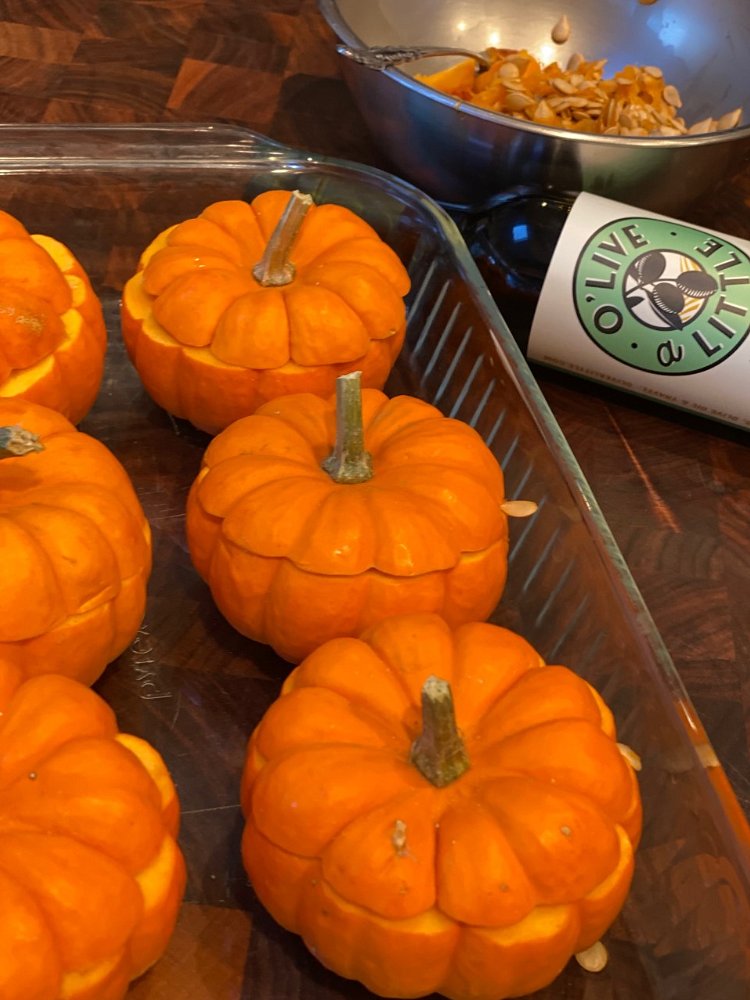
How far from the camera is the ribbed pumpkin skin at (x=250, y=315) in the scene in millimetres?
1178

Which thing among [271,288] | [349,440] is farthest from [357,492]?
[271,288]

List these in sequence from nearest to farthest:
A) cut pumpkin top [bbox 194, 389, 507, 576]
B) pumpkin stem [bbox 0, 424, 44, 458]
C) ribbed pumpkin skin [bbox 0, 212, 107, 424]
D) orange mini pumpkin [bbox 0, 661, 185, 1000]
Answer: orange mini pumpkin [bbox 0, 661, 185, 1000], pumpkin stem [bbox 0, 424, 44, 458], cut pumpkin top [bbox 194, 389, 507, 576], ribbed pumpkin skin [bbox 0, 212, 107, 424]

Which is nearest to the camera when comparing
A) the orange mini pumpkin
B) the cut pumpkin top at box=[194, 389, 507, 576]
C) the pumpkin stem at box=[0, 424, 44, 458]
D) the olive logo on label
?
the orange mini pumpkin

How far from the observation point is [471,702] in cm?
93

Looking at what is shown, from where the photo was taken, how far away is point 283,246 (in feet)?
3.95

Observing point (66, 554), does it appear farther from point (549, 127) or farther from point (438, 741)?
point (549, 127)

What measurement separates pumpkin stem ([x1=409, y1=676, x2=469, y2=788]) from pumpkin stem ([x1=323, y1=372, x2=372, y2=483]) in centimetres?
30

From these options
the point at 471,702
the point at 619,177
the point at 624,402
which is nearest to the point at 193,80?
the point at 619,177

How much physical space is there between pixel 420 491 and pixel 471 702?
8.8 inches

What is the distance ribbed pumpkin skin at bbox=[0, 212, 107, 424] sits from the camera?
110 centimetres

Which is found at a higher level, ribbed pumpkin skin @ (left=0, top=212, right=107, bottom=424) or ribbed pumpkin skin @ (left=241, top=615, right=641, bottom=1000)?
ribbed pumpkin skin @ (left=0, top=212, right=107, bottom=424)

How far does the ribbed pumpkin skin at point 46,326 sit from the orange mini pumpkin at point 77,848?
14.7 inches

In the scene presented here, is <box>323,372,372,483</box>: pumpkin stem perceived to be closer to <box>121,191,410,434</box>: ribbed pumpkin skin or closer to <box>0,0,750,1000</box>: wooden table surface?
<box>121,191,410,434</box>: ribbed pumpkin skin

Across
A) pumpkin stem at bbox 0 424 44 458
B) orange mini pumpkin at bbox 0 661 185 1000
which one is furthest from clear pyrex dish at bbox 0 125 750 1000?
pumpkin stem at bbox 0 424 44 458
